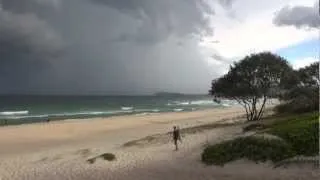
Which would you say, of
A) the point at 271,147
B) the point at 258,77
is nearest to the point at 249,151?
the point at 271,147

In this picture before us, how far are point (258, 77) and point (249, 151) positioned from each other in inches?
861

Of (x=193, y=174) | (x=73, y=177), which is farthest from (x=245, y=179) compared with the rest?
(x=73, y=177)

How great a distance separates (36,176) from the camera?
19.4 m

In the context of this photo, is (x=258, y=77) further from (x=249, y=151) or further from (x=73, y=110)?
(x=73, y=110)

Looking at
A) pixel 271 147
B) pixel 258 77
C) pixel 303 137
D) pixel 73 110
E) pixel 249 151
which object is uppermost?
pixel 258 77

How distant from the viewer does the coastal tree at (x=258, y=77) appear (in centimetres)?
3806

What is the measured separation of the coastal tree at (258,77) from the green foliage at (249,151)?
20304 millimetres

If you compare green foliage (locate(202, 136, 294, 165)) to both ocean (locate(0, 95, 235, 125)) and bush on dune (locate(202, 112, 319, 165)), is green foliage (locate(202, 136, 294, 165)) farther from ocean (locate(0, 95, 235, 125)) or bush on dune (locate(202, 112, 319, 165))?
ocean (locate(0, 95, 235, 125))

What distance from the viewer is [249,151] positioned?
1762cm

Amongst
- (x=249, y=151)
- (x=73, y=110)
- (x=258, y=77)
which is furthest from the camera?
(x=73, y=110)

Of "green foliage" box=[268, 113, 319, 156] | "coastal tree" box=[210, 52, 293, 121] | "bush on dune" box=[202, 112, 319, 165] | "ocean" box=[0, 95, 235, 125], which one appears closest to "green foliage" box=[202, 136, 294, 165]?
"bush on dune" box=[202, 112, 319, 165]

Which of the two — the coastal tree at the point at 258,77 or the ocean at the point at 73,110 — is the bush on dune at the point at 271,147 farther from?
the ocean at the point at 73,110

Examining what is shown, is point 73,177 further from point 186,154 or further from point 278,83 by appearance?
point 278,83

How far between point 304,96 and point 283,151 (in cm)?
2192
